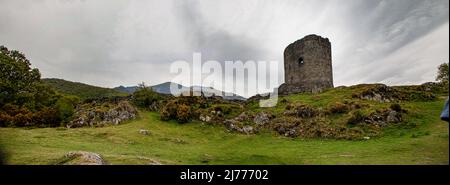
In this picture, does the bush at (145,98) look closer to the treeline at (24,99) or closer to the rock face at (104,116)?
the rock face at (104,116)

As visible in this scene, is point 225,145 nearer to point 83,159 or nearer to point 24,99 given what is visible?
point 83,159

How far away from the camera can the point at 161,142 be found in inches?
862

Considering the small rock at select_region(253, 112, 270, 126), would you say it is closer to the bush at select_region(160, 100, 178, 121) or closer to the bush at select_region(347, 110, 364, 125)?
the bush at select_region(347, 110, 364, 125)

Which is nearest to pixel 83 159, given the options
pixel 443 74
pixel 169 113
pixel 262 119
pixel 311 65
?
pixel 262 119

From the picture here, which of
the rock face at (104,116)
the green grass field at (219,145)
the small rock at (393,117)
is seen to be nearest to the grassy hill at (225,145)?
the green grass field at (219,145)

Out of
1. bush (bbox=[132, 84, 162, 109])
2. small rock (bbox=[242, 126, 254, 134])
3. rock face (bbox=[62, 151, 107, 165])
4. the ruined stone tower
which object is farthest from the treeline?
the ruined stone tower

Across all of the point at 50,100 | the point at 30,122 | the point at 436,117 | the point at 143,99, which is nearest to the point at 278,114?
the point at 436,117

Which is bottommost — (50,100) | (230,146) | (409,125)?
(230,146)

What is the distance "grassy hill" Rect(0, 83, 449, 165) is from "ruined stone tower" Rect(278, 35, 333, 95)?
15.2 m

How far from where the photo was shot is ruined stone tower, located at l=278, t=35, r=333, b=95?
46134 mm

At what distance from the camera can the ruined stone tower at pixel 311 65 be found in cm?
4613

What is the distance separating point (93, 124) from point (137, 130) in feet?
21.4

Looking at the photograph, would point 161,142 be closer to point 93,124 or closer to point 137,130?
point 137,130

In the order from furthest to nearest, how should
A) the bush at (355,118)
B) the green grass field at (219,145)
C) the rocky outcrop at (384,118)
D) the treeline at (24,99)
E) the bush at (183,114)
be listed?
the bush at (183,114), the treeline at (24,99), the bush at (355,118), the rocky outcrop at (384,118), the green grass field at (219,145)
